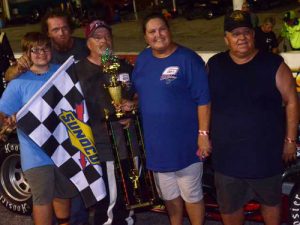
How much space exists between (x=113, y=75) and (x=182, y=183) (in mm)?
881

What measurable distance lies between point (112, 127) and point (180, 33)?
1425 cm

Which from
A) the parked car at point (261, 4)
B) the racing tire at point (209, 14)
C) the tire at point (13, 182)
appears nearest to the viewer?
the tire at point (13, 182)

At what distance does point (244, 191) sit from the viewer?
3480 millimetres

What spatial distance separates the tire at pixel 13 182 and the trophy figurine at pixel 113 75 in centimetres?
151

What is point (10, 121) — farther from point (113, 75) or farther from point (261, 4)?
point (261, 4)

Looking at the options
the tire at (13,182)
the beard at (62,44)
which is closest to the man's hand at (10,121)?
the beard at (62,44)

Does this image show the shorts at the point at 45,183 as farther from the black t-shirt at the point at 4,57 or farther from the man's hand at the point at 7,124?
the black t-shirt at the point at 4,57

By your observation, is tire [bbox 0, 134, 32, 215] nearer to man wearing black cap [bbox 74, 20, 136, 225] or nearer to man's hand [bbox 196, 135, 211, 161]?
man wearing black cap [bbox 74, 20, 136, 225]

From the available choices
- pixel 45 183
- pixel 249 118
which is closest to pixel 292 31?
pixel 249 118

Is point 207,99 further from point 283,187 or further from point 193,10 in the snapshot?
point 193,10

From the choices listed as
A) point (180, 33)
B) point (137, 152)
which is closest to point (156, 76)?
point (137, 152)

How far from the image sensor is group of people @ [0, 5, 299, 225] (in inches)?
127

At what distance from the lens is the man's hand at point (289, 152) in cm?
331

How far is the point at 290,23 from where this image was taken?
1011 centimetres
